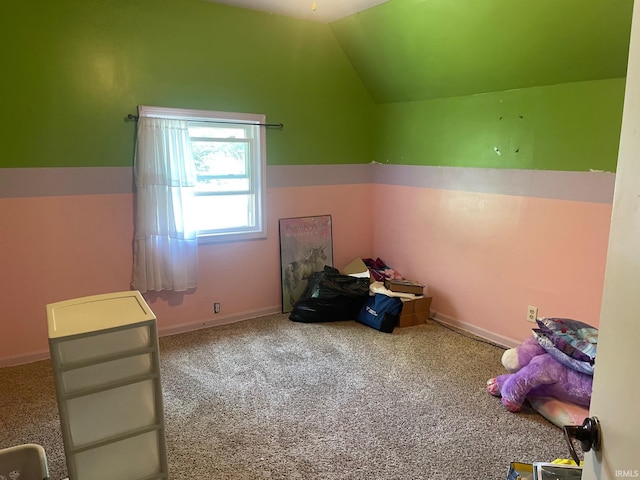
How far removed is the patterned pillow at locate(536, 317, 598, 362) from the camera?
2.40 m

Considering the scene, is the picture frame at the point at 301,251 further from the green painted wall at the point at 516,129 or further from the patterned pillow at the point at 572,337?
the patterned pillow at the point at 572,337

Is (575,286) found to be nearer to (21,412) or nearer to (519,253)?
(519,253)

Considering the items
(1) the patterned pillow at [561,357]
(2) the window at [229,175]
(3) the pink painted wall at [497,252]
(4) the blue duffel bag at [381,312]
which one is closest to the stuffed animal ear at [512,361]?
(1) the patterned pillow at [561,357]

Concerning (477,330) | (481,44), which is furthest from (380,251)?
(481,44)

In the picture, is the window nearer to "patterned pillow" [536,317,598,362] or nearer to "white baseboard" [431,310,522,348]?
"white baseboard" [431,310,522,348]

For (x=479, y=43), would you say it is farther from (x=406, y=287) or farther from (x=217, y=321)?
(x=217, y=321)

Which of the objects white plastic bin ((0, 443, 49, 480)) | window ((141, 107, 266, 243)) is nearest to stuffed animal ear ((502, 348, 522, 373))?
window ((141, 107, 266, 243))

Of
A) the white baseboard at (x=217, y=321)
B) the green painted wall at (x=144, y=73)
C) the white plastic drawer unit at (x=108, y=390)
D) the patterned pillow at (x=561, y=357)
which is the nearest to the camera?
the white plastic drawer unit at (x=108, y=390)

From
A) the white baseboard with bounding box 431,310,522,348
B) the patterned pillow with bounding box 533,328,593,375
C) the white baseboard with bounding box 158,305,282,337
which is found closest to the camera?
the patterned pillow with bounding box 533,328,593,375

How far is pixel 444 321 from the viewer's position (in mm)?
3900

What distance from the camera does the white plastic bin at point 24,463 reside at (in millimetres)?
1572

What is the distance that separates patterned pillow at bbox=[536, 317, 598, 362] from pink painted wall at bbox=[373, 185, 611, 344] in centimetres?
37

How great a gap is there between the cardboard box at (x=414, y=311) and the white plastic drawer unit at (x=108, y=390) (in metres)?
2.54

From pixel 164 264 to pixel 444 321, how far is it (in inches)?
92.4
